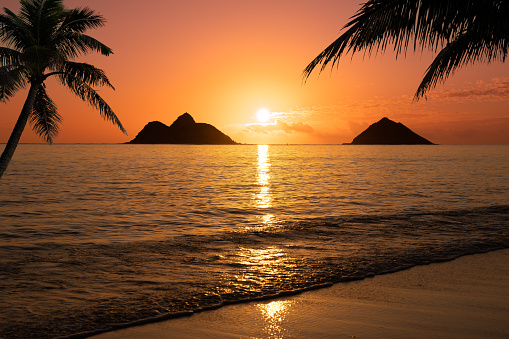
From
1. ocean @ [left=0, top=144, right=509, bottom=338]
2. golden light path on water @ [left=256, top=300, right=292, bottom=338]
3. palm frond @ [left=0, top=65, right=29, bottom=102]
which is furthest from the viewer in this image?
palm frond @ [left=0, top=65, right=29, bottom=102]

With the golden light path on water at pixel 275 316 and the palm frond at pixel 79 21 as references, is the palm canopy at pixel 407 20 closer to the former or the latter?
the golden light path on water at pixel 275 316

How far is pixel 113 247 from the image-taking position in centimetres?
1101

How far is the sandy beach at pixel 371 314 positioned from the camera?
5.00 metres

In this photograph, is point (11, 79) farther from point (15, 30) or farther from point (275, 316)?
point (275, 316)

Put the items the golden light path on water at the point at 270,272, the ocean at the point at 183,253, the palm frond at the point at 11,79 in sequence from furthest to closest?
the palm frond at the point at 11,79 < the ocean at the point at 183,253 < the golden light path on water at the point at 270,272

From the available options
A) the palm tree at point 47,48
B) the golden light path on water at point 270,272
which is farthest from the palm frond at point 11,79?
the golden light path on water at point 270,272

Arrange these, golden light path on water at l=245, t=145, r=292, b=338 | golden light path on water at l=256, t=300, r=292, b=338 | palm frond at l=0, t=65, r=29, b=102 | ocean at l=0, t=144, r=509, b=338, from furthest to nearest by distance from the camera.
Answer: palm frond at l=0, t=65, r=29, b=102
ocean at l=0, t=144, r=509, b=338
golden light path on water at l=245, t=145, r=292, b=338
golden light path on water at l=256, t=300, r=292, b=338

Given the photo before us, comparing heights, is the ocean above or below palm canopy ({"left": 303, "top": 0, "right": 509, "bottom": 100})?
below

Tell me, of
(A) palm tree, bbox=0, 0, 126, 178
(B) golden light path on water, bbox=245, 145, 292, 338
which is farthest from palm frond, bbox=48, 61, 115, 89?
(B) golden light path on water, bbox=245, 145, 292, 338

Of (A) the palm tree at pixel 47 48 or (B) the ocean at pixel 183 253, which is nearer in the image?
(B) the ocean at pixel 183 253

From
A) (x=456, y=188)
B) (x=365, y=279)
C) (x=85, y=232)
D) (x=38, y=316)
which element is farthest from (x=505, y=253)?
(x=456, y=188)

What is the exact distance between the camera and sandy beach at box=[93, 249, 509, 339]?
500cm

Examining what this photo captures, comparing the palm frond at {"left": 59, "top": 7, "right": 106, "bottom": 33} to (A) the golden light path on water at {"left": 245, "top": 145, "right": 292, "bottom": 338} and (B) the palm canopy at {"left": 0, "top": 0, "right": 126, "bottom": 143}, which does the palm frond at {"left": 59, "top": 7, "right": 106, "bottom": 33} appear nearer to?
(B) the palm canopy at {"left": 0, "top": 0, "right": 126, "bottom": 143}

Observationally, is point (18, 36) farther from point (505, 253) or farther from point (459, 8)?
point (505, 253)
